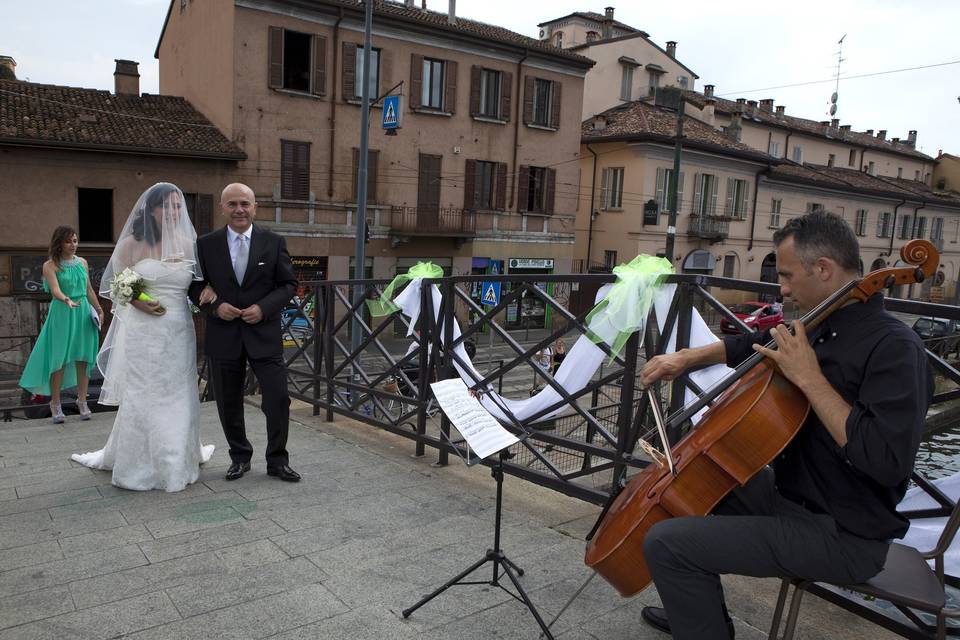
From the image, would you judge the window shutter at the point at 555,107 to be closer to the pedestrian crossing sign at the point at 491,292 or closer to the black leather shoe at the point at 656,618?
the pedestrian crossing sign at the point at 491,292

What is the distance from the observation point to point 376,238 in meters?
23.0

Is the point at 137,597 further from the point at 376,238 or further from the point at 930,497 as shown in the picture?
the point at 376,238

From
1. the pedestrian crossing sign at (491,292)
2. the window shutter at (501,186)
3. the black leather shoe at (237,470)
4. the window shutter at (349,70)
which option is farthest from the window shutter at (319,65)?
the black leather shoe at (237,470)

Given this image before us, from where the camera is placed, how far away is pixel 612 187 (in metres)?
29.5

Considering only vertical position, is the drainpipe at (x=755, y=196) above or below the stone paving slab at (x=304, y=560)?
above

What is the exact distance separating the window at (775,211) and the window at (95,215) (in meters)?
29.8

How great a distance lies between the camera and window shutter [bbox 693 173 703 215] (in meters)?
31.0

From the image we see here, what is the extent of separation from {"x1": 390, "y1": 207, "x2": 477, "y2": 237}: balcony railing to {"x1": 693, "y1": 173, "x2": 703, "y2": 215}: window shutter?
39.4 ft

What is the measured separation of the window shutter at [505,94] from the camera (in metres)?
24.9

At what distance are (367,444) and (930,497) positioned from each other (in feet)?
12.6

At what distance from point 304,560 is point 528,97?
2460 centimetres

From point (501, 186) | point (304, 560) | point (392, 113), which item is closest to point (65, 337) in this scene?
point (304, 560)

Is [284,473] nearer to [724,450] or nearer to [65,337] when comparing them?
[724,450]

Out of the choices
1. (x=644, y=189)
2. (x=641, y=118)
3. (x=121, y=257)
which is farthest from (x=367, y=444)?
(x=641, y=118)
